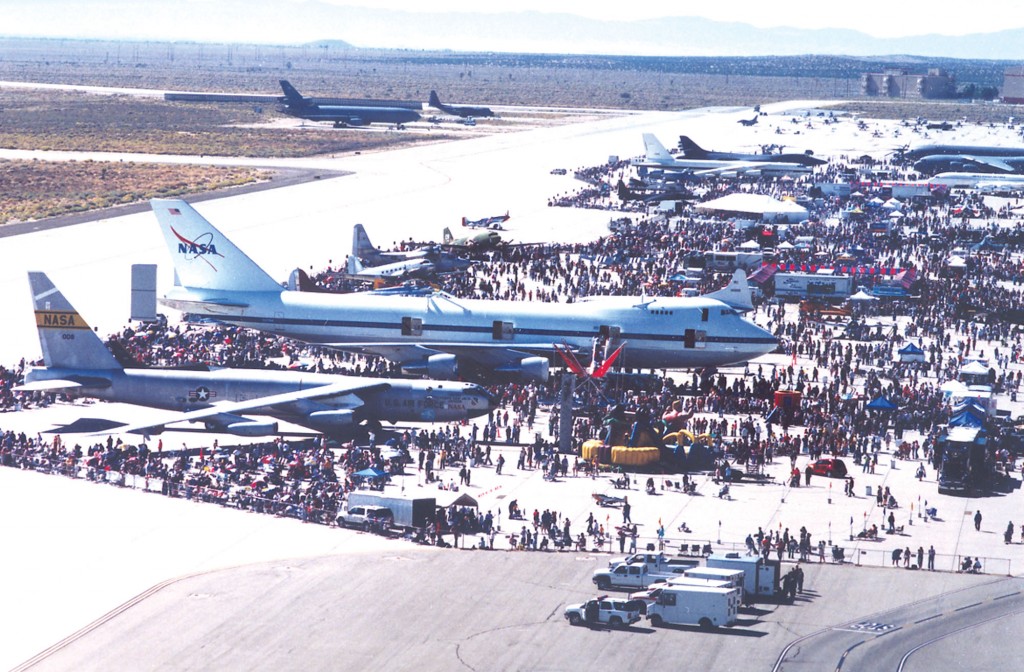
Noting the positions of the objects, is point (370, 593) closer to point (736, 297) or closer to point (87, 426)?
point (87, 426)

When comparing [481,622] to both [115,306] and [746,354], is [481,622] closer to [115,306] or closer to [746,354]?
[746,354]

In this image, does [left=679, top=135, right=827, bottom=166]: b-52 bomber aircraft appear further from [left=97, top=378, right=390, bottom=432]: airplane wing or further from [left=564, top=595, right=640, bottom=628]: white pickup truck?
[left=564, top=595, right=640, bottom=628]: white pickup truck

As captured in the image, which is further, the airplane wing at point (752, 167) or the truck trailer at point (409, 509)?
the airplane wing at point (752, 167)

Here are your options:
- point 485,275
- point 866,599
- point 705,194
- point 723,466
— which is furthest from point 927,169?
point 866,599

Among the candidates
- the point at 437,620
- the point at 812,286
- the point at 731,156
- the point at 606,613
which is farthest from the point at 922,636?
the point at 731,156

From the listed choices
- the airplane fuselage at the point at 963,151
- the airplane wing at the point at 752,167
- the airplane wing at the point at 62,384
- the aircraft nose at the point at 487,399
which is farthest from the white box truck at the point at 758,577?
the airplane fuselage at the point at 963,151

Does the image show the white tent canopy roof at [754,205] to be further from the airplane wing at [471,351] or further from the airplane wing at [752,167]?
the airplane wing at [471,351]

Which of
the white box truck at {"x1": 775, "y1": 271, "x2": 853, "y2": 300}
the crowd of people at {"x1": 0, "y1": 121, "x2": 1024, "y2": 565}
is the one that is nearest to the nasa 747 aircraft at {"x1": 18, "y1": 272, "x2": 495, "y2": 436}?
the crowd of people at {"x1": 0, "y1": 121, "x2": 1024, "y2": 565}
